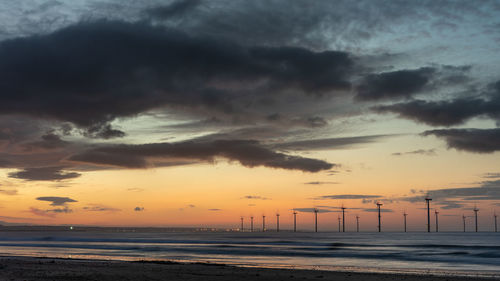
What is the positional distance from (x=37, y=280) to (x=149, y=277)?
710 cm

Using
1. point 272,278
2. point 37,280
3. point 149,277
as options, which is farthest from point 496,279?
point 37,280

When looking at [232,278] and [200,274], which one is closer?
[232,278]

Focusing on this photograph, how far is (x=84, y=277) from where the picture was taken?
30375mm

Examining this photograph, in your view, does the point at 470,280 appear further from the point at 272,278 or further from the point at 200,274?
the point at 200,274

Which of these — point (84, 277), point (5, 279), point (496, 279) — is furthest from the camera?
point (496, 279)

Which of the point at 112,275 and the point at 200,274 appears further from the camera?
the point at 200,274

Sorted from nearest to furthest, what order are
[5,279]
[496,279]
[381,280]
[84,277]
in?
[5,279] → [84,277] → [381,280] → [496,279]

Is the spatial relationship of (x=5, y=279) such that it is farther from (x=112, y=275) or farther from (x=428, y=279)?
(x=428, y=279)

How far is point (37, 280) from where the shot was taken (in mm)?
27328

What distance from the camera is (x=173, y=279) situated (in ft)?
102

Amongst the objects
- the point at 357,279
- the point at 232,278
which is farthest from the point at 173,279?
the point at 357,279

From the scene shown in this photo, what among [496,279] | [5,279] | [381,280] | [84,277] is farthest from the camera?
[496,279]

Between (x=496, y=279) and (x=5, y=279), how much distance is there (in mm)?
33862

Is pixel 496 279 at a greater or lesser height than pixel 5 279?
lesser
